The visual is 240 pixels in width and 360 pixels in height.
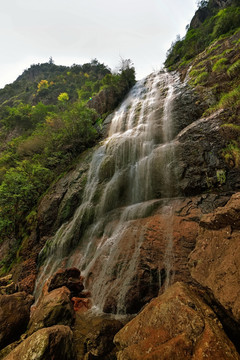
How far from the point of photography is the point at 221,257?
2.70m

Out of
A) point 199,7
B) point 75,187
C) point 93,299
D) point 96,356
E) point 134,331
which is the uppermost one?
point 199,7

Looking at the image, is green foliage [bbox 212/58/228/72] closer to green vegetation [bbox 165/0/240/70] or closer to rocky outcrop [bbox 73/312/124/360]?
green vegetation [bbox 165/0/240/70]

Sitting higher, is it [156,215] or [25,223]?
[25,223]

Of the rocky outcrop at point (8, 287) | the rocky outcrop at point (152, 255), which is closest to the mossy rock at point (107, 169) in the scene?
the rocky outcrop at point (152, 255)

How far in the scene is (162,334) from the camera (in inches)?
85.1

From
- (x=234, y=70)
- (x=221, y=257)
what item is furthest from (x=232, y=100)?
(x=221, y=257)

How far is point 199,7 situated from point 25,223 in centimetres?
3832

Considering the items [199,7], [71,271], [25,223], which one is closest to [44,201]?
[25,223]

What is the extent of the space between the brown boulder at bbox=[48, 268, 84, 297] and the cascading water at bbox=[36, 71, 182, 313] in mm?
347

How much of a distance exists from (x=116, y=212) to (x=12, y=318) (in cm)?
464

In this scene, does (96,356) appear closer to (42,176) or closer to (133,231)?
(133,231)

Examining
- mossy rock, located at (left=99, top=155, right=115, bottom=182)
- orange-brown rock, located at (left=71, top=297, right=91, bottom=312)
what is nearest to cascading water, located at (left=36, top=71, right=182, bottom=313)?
mossy rock, located at (left=99, top=155, right=115, bottom=182)

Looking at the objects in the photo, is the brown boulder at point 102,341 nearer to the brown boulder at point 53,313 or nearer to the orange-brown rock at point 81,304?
the brown boulder at point 53,313

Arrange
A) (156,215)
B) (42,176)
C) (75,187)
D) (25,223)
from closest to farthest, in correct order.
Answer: (156,215), (75,187), (25,223), (42,176)
